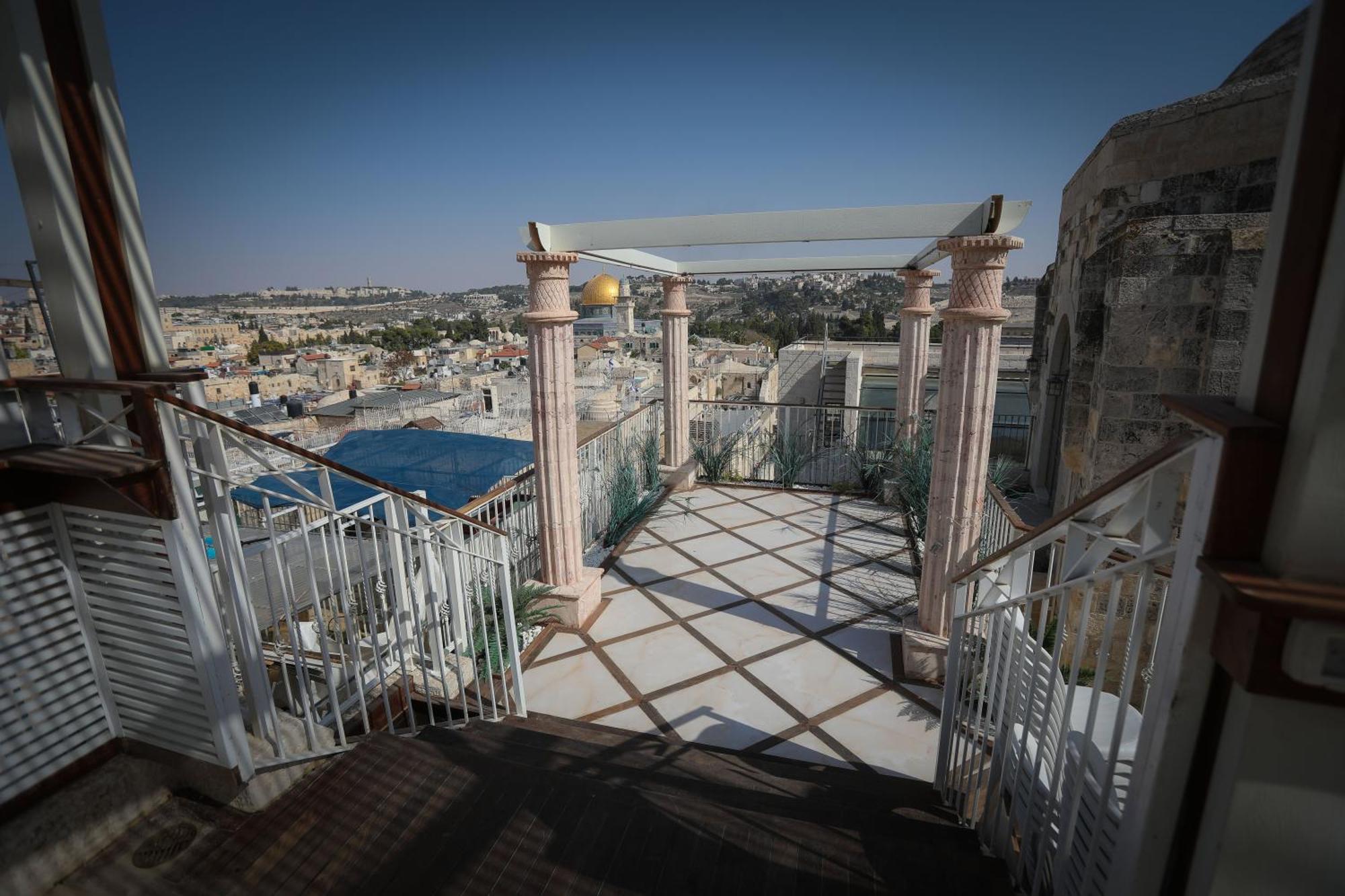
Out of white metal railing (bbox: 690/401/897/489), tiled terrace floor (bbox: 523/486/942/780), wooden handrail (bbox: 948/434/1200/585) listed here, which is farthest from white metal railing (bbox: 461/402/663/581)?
wooden handrail (bbox: 948/434/1200/585)

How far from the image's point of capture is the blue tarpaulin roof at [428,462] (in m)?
6.83

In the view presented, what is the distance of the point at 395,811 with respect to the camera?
76.1 inches

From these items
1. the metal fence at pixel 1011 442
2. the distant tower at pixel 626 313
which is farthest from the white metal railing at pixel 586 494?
the distant tower at pixel 626 313

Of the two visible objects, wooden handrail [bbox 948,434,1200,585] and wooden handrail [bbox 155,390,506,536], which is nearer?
wooden handrail [bbox 948,434,1200,585]

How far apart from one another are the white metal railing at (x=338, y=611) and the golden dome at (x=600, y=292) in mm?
9370

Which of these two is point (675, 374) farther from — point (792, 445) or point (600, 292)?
point (600, 292)

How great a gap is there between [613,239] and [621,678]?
2.54 m

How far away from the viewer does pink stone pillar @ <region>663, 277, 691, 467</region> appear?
6.36 meters

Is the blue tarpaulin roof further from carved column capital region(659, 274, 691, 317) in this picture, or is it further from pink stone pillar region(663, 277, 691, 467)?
carved column capital region(659, 274, 691, 317)

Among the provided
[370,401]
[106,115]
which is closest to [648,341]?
[370,401]

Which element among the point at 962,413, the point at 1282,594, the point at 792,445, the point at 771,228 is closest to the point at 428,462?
the point at 792,445

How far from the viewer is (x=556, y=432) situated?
12.8ft

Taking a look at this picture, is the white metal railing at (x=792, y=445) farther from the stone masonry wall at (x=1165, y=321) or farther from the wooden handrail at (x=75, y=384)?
the wooden handrail at (x=75, y=384)

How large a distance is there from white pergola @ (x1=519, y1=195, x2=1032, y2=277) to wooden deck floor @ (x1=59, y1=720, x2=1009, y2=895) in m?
2.60
